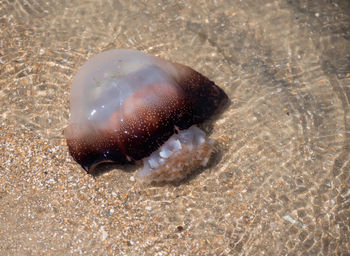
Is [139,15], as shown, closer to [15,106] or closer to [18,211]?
[15,106]

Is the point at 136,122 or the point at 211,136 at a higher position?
the point at 136,122

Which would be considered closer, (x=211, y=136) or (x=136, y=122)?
(x=136, y=122)

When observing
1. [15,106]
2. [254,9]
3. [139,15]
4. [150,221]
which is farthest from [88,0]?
[150,221]
